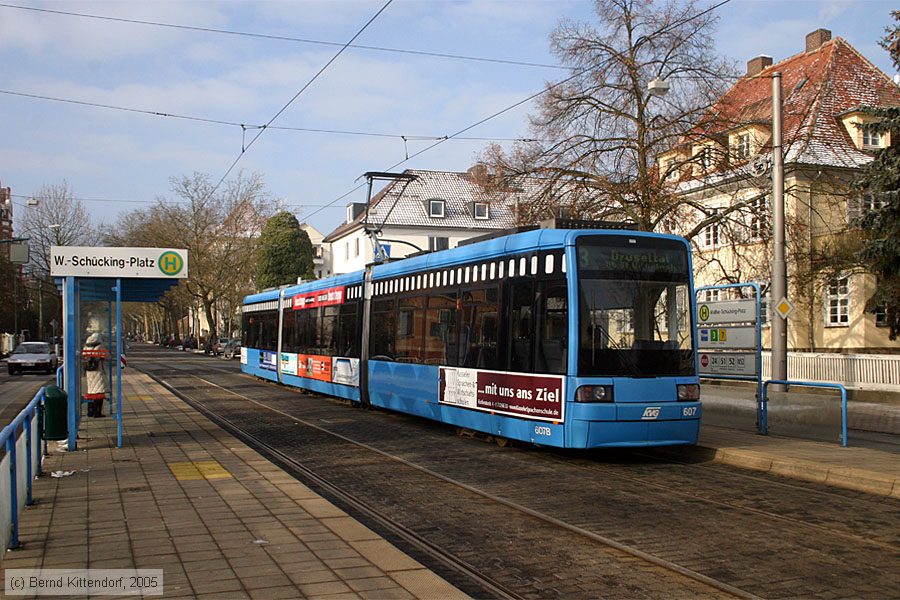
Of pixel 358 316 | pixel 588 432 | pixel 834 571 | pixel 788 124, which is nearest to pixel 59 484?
pixel 588 432

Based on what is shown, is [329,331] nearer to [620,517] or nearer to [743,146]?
[743,146]

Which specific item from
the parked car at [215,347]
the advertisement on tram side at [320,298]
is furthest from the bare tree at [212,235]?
the advertisement on tram side at [320,298]

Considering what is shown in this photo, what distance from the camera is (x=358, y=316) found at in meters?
20.0

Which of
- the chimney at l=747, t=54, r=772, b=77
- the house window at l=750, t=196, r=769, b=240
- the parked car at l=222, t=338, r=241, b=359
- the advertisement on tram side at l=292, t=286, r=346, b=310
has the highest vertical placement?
the chimney at l=747, t=54, r=772, b=77

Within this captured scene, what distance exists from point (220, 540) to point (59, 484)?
379 centimetres

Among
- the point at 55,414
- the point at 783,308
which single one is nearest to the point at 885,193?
the point at 783,308

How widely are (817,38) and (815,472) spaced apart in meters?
39.1

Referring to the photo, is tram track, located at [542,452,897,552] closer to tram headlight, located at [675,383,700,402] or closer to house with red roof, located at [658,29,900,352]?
tram headlight, located at [675,383,700,402]

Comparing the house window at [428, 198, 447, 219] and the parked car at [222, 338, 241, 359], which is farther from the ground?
the house window at [428, 198, 447, 219]

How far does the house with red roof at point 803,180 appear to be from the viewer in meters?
25.3

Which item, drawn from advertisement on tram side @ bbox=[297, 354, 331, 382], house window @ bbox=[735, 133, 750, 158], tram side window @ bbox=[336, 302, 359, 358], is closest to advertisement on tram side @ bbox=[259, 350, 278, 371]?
advertisement on tram side @ bbox=[297, 354, 331, 382]

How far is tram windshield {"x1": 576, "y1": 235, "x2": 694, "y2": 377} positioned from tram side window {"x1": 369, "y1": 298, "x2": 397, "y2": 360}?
21.7 ft

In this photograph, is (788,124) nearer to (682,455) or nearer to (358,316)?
(358,316)

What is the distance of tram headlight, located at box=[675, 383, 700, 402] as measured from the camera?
39.2 ft
